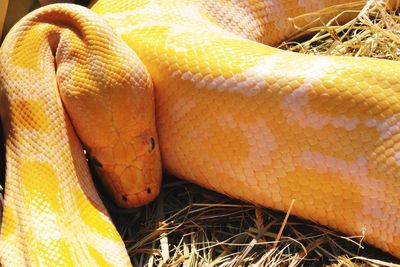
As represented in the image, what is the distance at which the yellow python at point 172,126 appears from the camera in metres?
3.80

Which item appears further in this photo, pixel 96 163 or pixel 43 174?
pixel 96 163

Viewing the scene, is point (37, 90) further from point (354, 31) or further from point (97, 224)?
point (354, 31)

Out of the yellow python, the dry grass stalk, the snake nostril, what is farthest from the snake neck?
the snake nostril

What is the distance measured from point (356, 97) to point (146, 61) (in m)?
1.47

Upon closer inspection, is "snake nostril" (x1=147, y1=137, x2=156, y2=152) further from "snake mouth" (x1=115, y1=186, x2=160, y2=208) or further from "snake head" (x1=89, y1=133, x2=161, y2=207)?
"snake mouth" (x1=115, y1=186, x2=160, y2=208)

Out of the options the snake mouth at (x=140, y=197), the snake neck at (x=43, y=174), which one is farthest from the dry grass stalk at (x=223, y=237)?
the snake neck at (x=43, y=174)

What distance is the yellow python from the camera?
12.5ft

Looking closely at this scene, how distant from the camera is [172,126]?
14.6ft

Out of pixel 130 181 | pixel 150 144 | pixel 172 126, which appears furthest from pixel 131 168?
pixel 172 126

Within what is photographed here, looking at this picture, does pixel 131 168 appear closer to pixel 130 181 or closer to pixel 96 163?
pixel 130 181

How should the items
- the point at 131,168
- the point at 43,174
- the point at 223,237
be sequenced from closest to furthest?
1. the point at 43,174
2. the point at 223,237
3. the point at 131,168

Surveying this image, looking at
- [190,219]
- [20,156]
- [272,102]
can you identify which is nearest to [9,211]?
[20,156]

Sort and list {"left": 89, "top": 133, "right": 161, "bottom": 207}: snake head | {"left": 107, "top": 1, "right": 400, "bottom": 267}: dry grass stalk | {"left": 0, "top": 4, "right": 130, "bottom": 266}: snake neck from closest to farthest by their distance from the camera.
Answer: {"left": 0, "top": 4, "right": 130, "bottom": 266}: snake neck, {"left": 107, "top": 1, "right": 400, "bottom": 267}: dry grass stalk, {"left": 89, "top": 133, "right": 161, "bottom": 207}: snake head

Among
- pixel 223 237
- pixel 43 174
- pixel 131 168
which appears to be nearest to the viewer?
pixel 43 174
